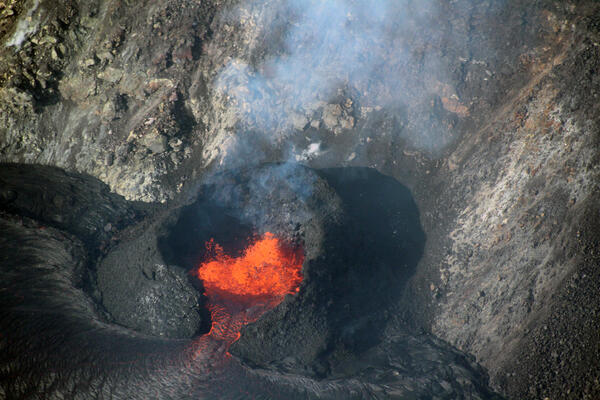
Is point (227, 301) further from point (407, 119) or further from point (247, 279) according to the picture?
point (407, 119)

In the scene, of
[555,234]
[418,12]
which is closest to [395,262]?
[555,234]

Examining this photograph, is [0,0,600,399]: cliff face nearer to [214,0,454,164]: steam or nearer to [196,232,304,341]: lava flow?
[214,0,454,164]: steam

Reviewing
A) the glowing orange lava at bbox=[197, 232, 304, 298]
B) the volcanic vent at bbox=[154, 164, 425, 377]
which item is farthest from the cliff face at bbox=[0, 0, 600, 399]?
the glowing orange lava at bbox=[197, 232, 304, 298]

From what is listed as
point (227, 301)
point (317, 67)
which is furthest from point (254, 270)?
point (317, 67)

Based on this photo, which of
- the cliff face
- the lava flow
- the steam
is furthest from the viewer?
the steam

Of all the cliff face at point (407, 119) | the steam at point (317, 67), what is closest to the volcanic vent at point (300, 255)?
the cliff face at point (407, 119)

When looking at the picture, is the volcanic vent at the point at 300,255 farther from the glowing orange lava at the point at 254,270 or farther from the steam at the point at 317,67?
the steam at the point at 317,67

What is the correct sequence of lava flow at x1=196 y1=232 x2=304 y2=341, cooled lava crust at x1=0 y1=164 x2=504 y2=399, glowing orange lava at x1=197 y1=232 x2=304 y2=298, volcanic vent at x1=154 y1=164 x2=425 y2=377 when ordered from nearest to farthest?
cooled lava crust at x1=0 y1=164 x2=504 y2=399, volcanic vent at x1=154 y1=164 x2=425 y2=377, lava flow at x1=196 y1=232 x2=304 y2=341, glowing orange lava at x1=197 y1=232 x2=304 y2=298
